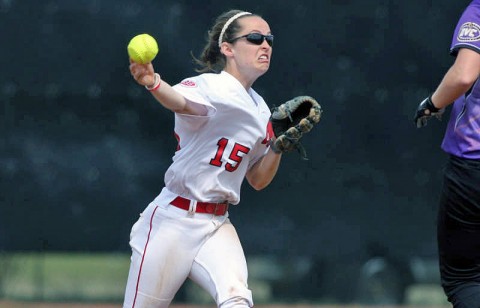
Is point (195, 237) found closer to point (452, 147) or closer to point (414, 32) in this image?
point (452, 147)

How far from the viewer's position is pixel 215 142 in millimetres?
4336

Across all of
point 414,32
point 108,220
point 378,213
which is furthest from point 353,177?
point 108,220

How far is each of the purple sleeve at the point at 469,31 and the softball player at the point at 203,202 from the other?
84 centimetres

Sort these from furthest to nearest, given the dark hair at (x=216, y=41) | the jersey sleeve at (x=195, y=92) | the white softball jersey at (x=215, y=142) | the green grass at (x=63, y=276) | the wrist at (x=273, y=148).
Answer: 1. the green grass at (x=63, y=276)
2. the dark hair at (x=216, y=41)
3. the wrist at (x=273, y=148)
4. the white softball jersey at (x=215, y=142)
5. the jersey sleeve at (x=195, y=92)

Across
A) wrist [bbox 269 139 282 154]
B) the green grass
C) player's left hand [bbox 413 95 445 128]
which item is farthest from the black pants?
the green grass

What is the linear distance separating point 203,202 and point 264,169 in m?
0.37

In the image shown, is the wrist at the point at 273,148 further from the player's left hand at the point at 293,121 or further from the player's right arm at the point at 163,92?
the player's right arm at the point at 163,92

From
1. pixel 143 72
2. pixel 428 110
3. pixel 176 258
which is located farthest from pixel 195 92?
pixel 428 110

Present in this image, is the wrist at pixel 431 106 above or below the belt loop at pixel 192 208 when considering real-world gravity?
above

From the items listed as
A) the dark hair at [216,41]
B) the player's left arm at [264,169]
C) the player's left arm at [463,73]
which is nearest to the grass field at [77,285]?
the player's left arm at [264,169]

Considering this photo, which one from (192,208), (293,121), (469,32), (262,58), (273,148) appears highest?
(469,32)

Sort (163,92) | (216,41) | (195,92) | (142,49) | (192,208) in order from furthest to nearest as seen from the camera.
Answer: (216,41) < (192,208) < (195,92) < (163,92) < (142,49)

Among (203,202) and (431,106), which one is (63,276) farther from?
(431,106)

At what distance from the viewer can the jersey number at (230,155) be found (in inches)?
171
